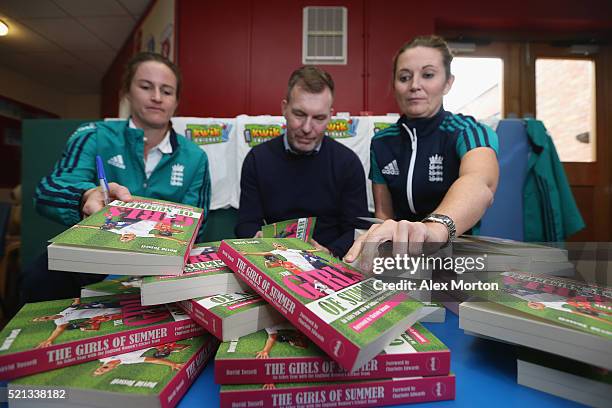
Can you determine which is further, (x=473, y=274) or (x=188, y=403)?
(x=473, y=274)

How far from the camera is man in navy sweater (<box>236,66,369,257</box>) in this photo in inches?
51.4

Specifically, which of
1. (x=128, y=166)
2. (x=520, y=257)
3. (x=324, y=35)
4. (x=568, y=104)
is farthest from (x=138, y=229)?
(x=568, y=104)

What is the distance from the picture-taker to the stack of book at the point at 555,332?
331 millimetres

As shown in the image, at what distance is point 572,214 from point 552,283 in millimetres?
1959

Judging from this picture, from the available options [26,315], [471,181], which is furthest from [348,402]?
[471,181]

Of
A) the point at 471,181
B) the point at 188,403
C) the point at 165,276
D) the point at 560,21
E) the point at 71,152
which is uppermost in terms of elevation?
the point at 560,21

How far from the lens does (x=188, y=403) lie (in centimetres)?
33

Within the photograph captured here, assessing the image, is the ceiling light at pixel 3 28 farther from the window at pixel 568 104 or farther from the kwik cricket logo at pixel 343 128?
the window at pixel 568 104

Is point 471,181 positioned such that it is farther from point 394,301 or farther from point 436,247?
point 394,301

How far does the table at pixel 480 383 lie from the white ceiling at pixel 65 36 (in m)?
4.54

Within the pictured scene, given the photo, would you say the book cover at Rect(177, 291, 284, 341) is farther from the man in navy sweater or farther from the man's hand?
the man in navy sweater

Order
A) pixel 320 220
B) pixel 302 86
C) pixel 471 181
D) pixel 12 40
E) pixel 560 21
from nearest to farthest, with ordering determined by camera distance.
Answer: pixel 471 181 → pixel 302 86 → pixel 320 220 → pixel 560 21 → pixel 12 40

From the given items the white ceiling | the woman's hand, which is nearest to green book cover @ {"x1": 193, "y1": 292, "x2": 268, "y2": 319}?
the woman's hand

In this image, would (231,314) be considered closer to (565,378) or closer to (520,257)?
(565,378)
